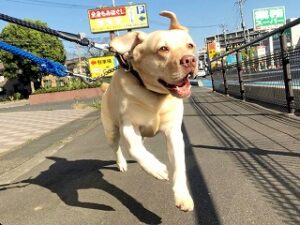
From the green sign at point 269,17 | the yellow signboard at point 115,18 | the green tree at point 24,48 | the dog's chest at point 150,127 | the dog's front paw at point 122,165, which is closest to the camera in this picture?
the dog's chest at point 150,127

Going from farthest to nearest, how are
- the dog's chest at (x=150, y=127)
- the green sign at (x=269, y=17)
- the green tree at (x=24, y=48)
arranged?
1. the green tree at (x=24, y=48)
2. the green sign at (x=269, y=17)
3. the dog's chest at (x=150, y=127)

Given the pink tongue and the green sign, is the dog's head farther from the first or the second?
the green sign

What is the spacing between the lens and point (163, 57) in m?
3.64

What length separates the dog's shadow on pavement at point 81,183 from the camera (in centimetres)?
450

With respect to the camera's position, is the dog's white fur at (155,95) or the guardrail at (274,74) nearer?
the dog's white fur at (155,95)

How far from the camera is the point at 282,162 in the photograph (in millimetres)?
5555

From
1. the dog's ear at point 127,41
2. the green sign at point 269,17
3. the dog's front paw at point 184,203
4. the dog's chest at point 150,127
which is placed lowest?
the dog's front paw at point 184,203

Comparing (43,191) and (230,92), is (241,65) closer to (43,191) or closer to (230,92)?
(230,92)

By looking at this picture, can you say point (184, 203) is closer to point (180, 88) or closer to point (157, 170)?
point (157, 170)

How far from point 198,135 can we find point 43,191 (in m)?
3.73

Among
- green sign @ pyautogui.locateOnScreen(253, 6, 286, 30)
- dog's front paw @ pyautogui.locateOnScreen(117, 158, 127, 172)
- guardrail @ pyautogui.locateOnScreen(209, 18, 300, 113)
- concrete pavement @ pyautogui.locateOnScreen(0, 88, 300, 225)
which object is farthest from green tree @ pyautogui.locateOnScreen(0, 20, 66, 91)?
dog's front paw @ pyautogui.locateOnScreen(117, 158, 127, 172)

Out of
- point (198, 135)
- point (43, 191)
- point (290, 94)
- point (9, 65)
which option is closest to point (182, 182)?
point (43, 191)

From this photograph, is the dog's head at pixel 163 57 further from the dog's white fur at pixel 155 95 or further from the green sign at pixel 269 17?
the green sign at pixel 269 17

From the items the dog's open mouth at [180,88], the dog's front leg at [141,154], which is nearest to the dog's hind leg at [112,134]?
the dog's front leg at [141,154]
